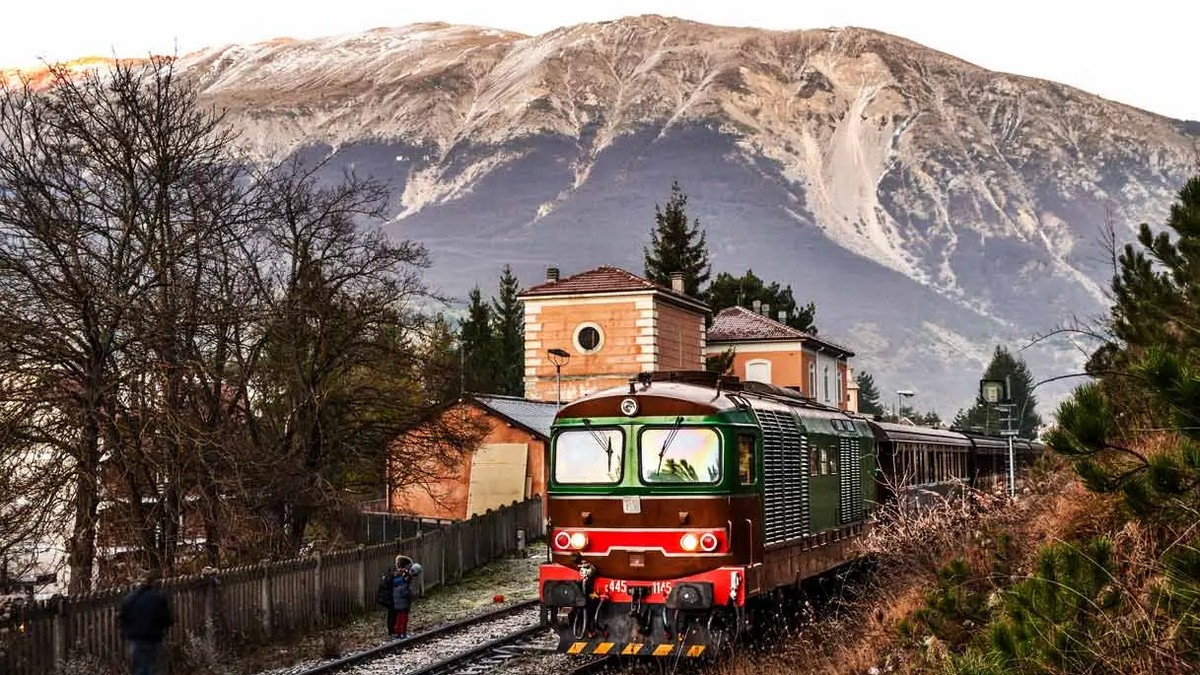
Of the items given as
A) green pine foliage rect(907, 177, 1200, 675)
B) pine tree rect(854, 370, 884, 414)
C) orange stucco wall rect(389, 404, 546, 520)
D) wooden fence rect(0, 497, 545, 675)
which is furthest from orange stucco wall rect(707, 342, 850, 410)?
pine tree rect(854, 370, 884, 414)

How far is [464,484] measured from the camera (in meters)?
42.1

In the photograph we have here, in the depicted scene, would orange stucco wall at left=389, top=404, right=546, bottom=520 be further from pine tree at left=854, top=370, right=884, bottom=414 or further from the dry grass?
pine tree at left=854, top=370, right=884, bottom=414

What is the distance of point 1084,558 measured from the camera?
7445 millimetres

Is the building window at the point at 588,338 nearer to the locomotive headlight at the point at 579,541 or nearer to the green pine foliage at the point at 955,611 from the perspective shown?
the locomotive headlight at the point at 579,541

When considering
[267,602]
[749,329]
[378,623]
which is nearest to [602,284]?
[749,329]

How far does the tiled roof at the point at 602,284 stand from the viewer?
54.2m

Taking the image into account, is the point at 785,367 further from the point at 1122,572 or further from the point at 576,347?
the point at 1122,572

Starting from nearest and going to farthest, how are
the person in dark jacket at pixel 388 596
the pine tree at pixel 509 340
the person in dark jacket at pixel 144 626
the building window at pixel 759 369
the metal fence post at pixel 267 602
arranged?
the person in dark jacket at pixel 144 626 < the metal fence post at pixel 267 602 < the person in dark jacket at pixel 388 596 < the building window at pixel 759 369 < the pine tree at pixel 509 340

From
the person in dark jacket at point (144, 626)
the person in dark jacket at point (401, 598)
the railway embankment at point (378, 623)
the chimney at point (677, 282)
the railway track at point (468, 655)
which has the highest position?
the chimney at point (677, 282)

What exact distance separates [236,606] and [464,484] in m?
23.6

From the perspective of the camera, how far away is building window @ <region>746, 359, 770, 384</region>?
68375 mm

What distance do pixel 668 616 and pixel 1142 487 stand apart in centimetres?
816

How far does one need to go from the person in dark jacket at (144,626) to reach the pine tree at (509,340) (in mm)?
87366

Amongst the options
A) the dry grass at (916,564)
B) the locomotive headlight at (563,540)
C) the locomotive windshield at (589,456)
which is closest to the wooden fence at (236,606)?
the locomotive headlight at (563,540)
